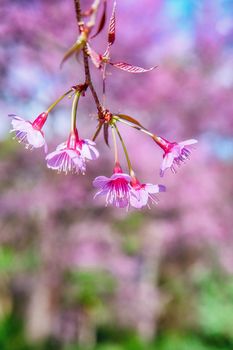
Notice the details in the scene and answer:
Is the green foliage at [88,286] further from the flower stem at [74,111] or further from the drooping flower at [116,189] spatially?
the flower stem at [74,111]

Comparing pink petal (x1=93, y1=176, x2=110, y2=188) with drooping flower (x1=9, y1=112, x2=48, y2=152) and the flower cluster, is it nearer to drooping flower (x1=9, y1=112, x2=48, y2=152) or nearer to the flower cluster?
the flower cluster

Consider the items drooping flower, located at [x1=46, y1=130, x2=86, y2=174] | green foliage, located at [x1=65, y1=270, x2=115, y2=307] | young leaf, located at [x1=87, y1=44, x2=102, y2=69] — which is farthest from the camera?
green foliage, located at [x1=65, y1=270, x2=115, y2=307]

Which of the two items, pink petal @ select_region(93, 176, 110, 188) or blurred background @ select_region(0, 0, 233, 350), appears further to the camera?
blurred background @ select_region(0, 0, 233, 350)

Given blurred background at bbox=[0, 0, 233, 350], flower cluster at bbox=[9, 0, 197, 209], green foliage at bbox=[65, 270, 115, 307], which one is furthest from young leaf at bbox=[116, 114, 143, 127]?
green foliage at bbox=[65, 270, 115, 307]

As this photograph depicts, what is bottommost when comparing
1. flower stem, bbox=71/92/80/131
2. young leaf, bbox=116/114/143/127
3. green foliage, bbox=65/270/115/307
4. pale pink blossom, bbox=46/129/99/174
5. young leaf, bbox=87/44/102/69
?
pale pink blossom, bbox=46/129/99/174

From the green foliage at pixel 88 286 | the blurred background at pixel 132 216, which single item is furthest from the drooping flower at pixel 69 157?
the green foliage at pixel 88 286

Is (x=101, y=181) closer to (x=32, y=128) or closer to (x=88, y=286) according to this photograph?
(x=32, y=128)

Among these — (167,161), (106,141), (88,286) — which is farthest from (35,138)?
(88,286)
